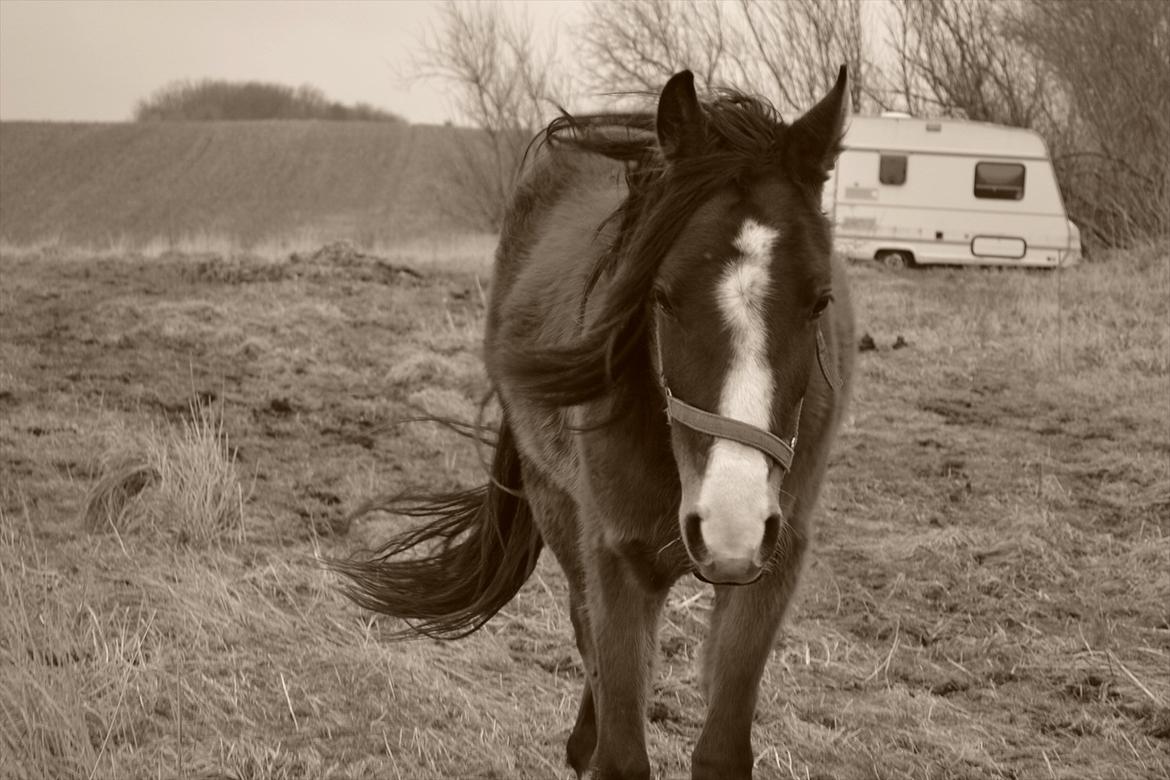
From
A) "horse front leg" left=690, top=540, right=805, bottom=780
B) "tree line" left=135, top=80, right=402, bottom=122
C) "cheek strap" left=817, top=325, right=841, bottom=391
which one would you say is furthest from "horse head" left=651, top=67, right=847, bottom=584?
"tree line" left=135, top=80, right=402, bottom=122

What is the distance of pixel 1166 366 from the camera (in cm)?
1013

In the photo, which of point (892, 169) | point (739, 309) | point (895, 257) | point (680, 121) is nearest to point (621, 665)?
point (739, 309)

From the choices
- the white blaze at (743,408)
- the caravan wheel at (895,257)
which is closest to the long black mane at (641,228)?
the white blaze at (743,408)

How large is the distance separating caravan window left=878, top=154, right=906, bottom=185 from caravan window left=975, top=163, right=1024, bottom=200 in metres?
1.22

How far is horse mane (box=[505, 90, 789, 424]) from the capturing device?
256 centimetres

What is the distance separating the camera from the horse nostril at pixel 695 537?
224 centimetres

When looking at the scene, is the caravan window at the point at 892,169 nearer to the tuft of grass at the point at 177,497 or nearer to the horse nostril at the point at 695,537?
the tuft of grass at the point at 177,497

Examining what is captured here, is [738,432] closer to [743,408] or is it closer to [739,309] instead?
[743,408]

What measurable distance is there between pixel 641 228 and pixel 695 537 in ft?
2.33

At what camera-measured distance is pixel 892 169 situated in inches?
818

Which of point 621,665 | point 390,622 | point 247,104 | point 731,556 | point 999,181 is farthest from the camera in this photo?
point 247,104

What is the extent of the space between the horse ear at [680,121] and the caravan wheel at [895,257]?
715 inches

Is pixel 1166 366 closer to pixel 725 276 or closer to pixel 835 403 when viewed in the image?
pixel 835 403

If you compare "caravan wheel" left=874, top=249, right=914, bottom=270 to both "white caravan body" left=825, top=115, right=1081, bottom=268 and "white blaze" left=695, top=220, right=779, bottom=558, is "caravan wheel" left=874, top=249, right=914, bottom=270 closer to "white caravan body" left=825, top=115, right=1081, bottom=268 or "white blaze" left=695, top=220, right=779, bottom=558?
"white caravan body" left=825, top=115, right=1081, bottom=268
